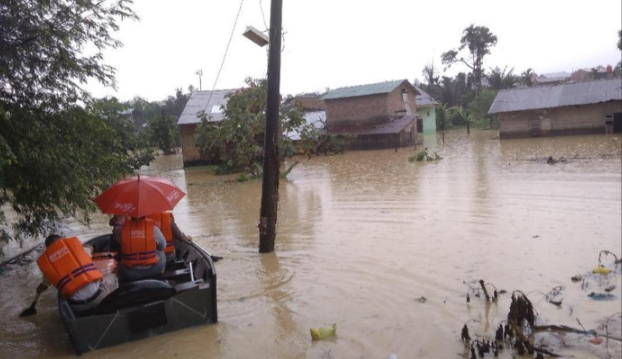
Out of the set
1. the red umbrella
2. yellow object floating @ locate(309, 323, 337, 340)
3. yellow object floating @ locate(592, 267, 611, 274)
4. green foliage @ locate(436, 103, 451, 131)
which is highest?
green foliage @ locate(436, 103, 451, 131)

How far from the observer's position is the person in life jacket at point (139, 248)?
557cm

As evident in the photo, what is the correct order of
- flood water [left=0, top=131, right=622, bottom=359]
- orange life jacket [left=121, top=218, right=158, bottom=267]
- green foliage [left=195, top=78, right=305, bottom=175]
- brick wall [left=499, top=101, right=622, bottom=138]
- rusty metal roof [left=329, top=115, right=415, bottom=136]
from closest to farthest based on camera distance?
flood water [left=0, top=131, right=622, bottom=359] < orange life jacket [left=121, top=218, right=158, bottom=267] < green foliage [left=195, top=78, right=305, bottom=175] < brick wall [left=499, top=101, right=622, bottom=138] < rusty metal roof [left=329, top=115, right=415, bottom=136]

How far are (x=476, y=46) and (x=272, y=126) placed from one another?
4624 centimetres

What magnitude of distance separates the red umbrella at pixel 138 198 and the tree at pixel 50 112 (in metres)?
0.96

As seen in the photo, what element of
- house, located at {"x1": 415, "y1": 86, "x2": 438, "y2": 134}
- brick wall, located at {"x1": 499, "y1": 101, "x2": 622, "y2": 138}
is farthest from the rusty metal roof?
house, located at {"x1": 415, "y1": 86, "x2": 438, "y2": 134}

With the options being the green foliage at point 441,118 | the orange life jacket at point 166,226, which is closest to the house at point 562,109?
the green foliage at point 441,118

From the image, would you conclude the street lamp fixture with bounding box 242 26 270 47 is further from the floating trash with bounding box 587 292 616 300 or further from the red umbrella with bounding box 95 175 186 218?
the floating trash with bounding box 587 292 616 300

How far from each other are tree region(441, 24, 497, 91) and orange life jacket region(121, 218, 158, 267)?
44627 millimetres

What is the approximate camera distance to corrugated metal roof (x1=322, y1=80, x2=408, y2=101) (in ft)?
116

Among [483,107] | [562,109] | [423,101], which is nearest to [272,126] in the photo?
[562,109]

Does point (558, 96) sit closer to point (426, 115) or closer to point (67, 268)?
point (426, 115)

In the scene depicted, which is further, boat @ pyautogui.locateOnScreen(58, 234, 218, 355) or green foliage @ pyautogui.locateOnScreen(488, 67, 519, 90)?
green foliage @ pyautogui.locateOnScreen(488, 67, 519, 90)

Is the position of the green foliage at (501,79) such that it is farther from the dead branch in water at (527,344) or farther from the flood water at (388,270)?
the dead branch in water at (527,344)

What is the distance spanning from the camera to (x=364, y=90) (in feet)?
120
